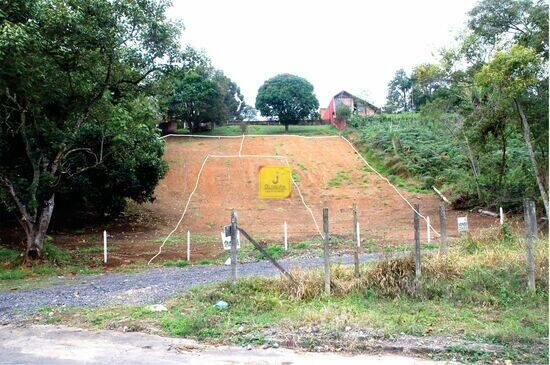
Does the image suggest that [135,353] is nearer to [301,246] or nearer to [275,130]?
[301,246]

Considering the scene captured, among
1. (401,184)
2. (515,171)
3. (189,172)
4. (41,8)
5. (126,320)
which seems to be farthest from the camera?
(189,172)

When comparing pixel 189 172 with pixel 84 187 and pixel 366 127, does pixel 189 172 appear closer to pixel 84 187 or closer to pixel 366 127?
pixel 84 187

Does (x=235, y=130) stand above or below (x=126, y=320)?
above

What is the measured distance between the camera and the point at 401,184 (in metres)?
27.9

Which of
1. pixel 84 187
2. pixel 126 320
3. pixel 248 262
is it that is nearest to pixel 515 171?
pixel 248 262

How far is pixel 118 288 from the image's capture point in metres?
8.97

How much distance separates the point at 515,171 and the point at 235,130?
2976 cm

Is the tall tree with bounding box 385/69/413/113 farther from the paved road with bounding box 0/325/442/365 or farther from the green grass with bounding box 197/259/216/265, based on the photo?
the paved road with bounding box 0/325/442/365

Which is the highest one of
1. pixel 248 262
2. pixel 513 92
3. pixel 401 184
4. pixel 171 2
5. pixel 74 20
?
pixel 171 2

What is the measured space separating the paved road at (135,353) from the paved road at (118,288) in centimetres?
147

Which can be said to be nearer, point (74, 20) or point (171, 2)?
point (74, 20)

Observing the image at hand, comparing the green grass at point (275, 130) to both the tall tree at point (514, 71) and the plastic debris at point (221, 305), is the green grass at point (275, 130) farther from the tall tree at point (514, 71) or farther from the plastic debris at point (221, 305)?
the plastic debris at point (221, 305)

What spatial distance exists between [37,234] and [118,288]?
4.70 metres

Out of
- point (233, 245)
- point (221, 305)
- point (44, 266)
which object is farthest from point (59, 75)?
point (221, 305)
